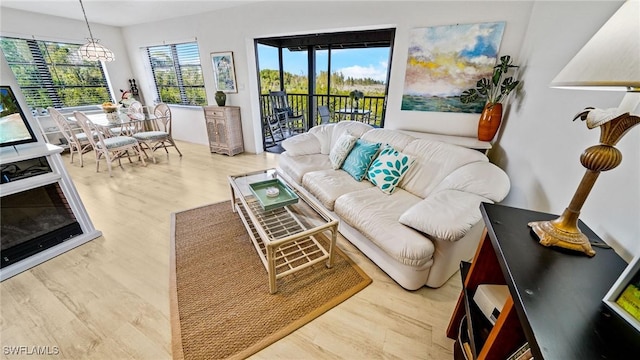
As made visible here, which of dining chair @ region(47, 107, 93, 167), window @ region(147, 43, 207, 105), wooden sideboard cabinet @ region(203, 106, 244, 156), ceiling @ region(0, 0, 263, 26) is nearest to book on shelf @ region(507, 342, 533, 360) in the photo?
wooden sideboard cabinet @ region(203, 106, 244, 156)

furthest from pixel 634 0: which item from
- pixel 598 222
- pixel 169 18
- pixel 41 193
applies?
pixel 169 18

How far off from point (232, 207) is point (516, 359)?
7.66ft

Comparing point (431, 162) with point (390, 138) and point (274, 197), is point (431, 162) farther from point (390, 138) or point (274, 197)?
point (274, 197)

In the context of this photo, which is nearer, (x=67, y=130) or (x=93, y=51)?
(x=93, y=51)

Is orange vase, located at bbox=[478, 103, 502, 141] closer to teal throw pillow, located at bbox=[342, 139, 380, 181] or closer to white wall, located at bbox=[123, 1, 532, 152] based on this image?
white wall, located at bbox=[123, 1, 532, 152]

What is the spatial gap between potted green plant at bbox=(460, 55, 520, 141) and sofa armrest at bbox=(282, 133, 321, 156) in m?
1.69

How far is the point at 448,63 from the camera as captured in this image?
2.42 meters

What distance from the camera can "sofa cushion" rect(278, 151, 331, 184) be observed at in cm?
243

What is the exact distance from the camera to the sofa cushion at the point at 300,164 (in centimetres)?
243

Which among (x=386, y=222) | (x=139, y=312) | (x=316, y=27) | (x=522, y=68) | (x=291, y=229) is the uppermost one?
(x=316, y=27)

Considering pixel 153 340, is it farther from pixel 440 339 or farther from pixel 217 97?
pixel 217 97

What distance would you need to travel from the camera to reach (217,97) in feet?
13.1

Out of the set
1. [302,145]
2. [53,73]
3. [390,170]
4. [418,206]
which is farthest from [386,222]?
[53,73]

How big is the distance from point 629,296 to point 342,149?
6.70 feet
